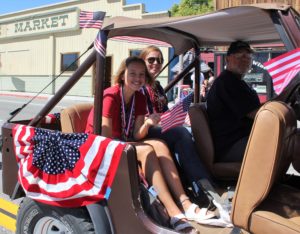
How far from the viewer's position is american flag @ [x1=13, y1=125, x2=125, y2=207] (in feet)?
8.08

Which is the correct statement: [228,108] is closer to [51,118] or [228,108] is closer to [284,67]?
[284,67]

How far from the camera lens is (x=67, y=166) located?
259 cm

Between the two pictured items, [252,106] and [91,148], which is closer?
[91,148]

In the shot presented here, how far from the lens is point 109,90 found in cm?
323

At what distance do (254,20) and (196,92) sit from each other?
1455 millimetres

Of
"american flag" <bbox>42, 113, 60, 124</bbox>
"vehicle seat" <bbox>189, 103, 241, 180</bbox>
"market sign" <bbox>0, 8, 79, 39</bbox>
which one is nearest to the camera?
"vehicle seat" <bbox>189, 103, 241, 180</bbox>

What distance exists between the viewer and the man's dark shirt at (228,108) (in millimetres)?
3367

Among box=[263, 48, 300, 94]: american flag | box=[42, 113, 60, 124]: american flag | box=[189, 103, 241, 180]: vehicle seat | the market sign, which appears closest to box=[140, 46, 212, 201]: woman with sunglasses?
box=[189, 103, 241, 180]: vehicle seat

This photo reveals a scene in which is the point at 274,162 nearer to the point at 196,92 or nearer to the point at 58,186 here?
the point at 58,186

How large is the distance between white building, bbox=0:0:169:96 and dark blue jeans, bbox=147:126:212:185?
17.5 metres

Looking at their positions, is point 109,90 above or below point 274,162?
above

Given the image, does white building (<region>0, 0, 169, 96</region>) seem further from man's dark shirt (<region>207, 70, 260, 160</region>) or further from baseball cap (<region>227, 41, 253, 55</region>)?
man's dark shirt (<region>207, 70, 260, 160</region>)

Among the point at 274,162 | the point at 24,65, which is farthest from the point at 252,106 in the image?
the point at 24,65

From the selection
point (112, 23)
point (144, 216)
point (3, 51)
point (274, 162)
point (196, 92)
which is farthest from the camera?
point (3, 51)
